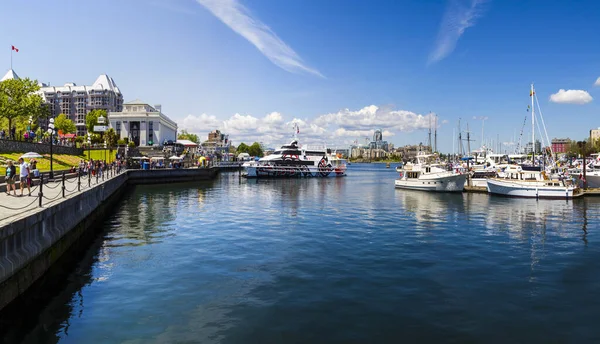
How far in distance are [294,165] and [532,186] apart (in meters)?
64.5

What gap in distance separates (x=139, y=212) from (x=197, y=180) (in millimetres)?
50233

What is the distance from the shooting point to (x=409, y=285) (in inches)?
623

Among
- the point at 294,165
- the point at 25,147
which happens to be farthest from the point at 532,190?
the point at 25,147

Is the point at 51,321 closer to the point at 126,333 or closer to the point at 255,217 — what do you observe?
the point at 126,333

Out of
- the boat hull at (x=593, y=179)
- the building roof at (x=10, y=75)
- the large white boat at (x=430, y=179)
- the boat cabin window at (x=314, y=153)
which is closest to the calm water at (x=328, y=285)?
the large white boat at (x=430, y=179)

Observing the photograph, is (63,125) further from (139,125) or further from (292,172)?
(292,172)

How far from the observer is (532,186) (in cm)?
5303

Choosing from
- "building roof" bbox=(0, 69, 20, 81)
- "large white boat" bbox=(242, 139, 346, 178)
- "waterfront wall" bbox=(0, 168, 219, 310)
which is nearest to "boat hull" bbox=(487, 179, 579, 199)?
"waterfront wall" bbox=(0, 168, 219, 310)

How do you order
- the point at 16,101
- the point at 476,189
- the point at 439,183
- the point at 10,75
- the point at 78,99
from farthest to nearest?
the point at 78,99 → the point at 10,75 → the point at 16,101 → the point at 439,183 → the point at 476,189

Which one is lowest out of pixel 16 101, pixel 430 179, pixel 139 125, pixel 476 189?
pixel 476 189

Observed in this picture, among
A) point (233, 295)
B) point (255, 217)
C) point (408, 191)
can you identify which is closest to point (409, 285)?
point (233, 295)

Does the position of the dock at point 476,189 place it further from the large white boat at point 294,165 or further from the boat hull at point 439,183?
the large white boat at point 294,165

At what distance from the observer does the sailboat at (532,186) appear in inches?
Answer: 2037

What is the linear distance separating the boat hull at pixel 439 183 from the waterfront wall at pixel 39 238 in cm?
4924
